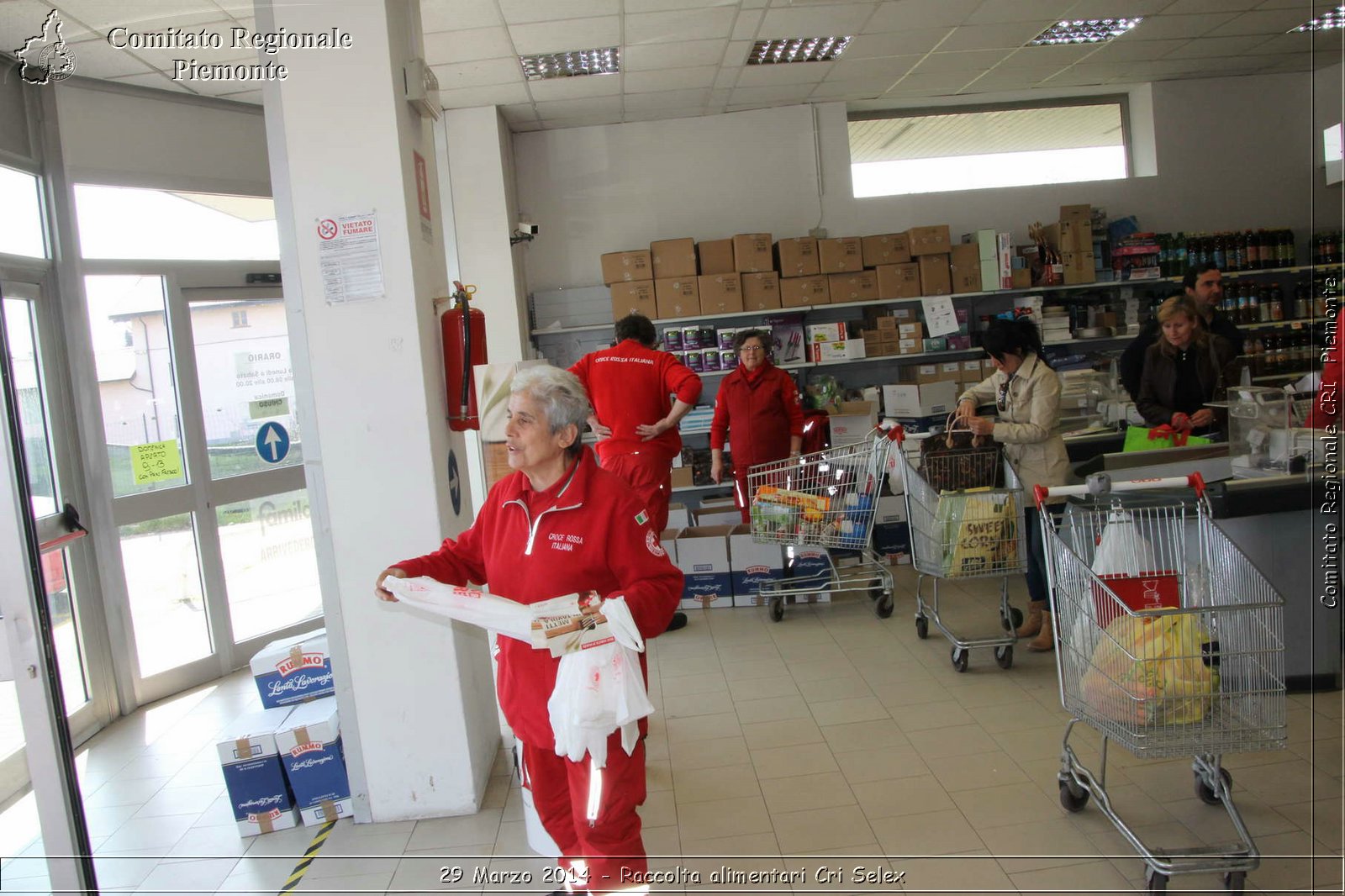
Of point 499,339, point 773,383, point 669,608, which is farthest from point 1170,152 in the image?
point 669,608

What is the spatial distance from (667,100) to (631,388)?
3.28 m

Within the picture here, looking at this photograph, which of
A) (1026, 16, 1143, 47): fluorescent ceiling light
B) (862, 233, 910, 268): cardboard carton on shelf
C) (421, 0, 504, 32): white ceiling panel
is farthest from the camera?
(862, 233, 910, 268): cardboard carton on shelf

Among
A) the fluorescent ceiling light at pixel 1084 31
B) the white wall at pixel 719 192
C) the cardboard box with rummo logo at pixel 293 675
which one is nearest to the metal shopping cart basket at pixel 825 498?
the cardboard box with rummo logo at pixel 293 675

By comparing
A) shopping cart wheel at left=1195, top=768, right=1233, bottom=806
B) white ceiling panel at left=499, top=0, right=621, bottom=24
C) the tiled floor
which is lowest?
the tiled floor

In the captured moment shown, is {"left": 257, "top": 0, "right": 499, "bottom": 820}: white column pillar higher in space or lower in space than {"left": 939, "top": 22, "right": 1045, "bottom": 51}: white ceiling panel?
lower

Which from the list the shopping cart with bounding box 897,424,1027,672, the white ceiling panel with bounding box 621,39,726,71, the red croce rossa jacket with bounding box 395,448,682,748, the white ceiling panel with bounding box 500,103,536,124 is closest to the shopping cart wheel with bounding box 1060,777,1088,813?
the shopping cart with bounding box 897,424,1027,672

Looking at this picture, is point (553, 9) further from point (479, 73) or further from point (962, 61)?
point (962, 61)

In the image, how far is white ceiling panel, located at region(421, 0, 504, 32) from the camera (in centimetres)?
479

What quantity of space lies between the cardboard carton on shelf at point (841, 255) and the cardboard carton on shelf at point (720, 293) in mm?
697

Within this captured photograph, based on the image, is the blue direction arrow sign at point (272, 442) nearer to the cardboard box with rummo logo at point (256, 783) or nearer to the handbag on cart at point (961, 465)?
the cardboard box with rummo logo at point (256, 783)

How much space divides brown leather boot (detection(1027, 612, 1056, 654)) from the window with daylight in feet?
15.3

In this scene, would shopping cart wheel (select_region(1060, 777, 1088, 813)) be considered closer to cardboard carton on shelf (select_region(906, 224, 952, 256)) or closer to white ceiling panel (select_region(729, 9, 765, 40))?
white ceiling panel (select_region(729, 9, 765, 40))

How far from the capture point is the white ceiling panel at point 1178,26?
6.27m

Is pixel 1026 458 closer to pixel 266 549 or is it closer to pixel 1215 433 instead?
pixel 1215 433
